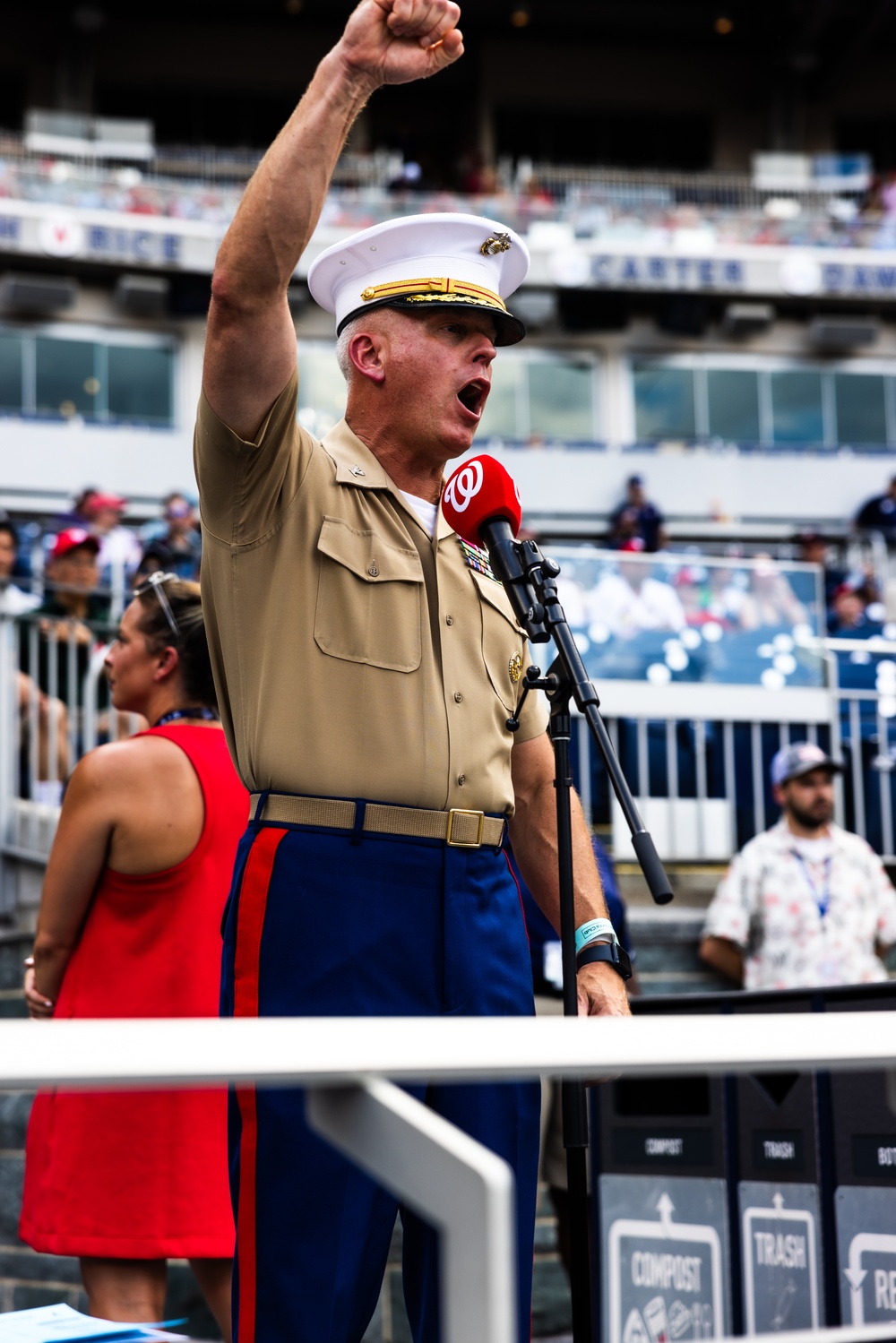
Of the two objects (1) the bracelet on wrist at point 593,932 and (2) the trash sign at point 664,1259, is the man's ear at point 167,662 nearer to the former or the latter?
(1) the bracelet on wrist at point 593,932

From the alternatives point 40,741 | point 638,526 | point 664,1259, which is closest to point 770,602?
point 40,741

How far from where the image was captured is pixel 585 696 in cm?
203

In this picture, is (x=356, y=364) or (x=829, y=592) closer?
(x=356, y=364)

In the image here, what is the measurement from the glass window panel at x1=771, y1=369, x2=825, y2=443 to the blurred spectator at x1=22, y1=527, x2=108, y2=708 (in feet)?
62.1

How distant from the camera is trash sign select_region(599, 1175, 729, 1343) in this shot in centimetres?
344

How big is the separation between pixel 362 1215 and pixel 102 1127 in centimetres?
116

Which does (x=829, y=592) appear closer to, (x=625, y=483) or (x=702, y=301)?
(x=625, y=483)

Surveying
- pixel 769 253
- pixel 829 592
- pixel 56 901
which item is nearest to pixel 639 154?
pixel 769 253

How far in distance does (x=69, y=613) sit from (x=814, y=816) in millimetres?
3428

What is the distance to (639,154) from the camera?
2836 cm

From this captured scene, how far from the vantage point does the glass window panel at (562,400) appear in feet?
79.1

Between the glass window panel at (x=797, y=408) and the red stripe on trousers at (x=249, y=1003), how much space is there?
23314 millimetres

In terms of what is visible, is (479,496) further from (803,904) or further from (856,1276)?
(803,904)

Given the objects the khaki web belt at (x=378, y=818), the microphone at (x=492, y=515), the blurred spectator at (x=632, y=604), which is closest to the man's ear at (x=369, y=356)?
the microphone at (x=492, y=515)
